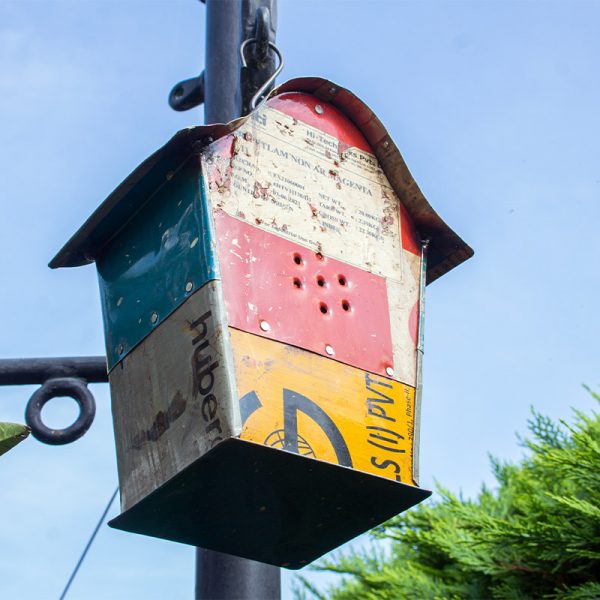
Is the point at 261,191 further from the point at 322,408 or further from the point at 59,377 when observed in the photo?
the point at 59,377

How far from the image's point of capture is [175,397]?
246cm

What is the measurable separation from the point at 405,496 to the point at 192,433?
54cm

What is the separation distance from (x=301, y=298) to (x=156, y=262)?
358mm

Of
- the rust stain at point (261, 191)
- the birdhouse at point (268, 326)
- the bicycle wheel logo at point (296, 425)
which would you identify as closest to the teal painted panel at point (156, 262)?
the birdhouse at point (268, 326)

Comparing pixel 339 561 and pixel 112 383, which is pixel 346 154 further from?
pixel 339 561

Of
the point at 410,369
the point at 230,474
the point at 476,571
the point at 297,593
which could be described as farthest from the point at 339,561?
the point at 230,474

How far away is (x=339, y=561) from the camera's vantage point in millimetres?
5570

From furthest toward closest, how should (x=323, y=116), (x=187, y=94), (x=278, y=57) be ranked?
(x=187, y=94) → (x=278, y=57) → (x=323, y=116)

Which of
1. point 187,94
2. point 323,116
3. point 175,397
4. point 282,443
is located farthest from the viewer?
point 187,94

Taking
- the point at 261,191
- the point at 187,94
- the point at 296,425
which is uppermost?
the point at 187,94

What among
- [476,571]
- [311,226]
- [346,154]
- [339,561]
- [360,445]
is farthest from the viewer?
[339,561]

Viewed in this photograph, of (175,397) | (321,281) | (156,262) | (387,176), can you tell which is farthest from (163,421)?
(387,176)

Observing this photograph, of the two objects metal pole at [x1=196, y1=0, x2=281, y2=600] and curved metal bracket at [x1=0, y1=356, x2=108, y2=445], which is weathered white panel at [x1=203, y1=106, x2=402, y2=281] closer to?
metal pole at [x1=196, y1=0, x2=281, y2=600]

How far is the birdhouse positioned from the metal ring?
0.08 m
